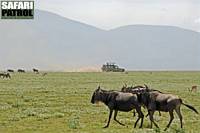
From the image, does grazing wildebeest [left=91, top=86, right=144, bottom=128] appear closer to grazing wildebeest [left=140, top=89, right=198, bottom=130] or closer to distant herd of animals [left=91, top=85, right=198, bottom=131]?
distant herd of animals [left=91, top=85, right=198, bottom=131]

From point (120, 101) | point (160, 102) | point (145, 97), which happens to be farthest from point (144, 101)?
point (120, 101)

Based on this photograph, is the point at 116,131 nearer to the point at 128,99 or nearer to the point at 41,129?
the point at 128,99

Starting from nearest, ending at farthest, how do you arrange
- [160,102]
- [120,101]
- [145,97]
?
[160,102] → [145,97] → [120,101]

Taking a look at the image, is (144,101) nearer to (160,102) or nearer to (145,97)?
(145,97)

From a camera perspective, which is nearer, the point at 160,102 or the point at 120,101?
the point at 160,102

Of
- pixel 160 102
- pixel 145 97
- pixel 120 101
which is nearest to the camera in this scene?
pixel 160 102

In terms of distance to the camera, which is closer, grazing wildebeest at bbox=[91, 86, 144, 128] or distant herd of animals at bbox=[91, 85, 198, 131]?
distant herd of animals at bbox=[91, 85, 198, 131]

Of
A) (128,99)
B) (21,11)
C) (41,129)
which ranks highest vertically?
(21,11)

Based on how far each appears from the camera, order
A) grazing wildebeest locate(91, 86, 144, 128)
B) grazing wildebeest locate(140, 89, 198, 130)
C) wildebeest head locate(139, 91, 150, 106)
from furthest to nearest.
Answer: grazing wildebeest locate(91, 86, 144, 128) → wildebeest head locate(139, 91, 150, 106) → grazing wildebeest locate(140, 89, 198, 130)

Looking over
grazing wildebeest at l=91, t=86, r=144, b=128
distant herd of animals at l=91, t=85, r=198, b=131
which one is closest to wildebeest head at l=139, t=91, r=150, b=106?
distant herd of animals at l=91, t=85, r=198, b=131

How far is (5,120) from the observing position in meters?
22.8

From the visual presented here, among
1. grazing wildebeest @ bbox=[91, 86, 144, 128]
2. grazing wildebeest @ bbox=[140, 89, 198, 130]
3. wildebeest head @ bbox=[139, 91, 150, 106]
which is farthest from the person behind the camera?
grazing wildebeest @ bbox=[91, 86, 144, 128]

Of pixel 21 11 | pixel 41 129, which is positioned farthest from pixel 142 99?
pixel 21 11

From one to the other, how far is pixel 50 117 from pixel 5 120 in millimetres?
2247
